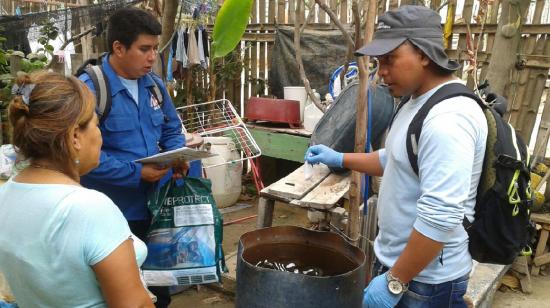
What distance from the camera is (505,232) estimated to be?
4.99 ft

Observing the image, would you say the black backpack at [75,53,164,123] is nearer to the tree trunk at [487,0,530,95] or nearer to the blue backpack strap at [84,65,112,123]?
the blue backpack strap at [84,65,112,123]

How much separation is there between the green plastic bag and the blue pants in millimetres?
1080

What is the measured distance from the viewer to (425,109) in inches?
57.5

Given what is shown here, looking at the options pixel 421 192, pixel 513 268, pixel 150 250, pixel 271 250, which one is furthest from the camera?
pixel 513 268

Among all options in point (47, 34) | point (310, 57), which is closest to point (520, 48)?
point (310, 57)

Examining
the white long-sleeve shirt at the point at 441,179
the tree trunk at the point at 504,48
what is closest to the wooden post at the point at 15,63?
the white long-sleeve shirt at the point at 441,179

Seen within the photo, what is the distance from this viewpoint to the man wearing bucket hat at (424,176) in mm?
1368

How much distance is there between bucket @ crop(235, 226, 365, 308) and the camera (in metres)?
1.77

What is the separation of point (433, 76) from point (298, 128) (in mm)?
3611

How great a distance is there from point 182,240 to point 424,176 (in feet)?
4.54

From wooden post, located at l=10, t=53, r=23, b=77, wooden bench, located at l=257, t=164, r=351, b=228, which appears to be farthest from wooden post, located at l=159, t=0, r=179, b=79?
wooden post, located at l=10, t=53, r=23, b=77

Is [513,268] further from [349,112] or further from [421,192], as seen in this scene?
[421,192]

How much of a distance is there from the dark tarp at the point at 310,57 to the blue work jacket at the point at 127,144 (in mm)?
3165

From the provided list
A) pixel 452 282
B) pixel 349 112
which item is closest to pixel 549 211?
pixel 349 112
